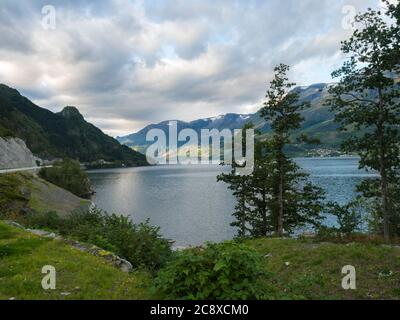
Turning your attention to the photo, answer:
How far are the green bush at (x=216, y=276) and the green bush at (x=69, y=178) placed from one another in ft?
381

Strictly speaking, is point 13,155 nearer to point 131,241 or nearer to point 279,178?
point 279,178

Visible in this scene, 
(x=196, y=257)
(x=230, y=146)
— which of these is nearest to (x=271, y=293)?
(x=196, y=257)

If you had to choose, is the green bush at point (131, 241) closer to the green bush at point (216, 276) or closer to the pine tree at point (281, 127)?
the green bush at point (216, 276)

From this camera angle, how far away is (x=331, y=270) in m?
15.5

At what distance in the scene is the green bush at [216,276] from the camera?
9.25 m

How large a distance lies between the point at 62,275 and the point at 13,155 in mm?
116443

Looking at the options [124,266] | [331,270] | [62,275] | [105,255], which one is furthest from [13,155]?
[331,270]

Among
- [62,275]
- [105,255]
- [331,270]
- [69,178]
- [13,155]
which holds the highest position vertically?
[13,155]

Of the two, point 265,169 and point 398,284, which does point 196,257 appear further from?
point 265,169

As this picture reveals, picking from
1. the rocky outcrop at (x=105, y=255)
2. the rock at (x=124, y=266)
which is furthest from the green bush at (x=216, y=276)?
the rocky outcrop at (x=105, y=255)

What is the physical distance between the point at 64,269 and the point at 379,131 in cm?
2190

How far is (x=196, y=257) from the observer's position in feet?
32.9

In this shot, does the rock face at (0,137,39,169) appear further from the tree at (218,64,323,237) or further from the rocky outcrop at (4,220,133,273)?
the rocky outcrop at (4,220,133,273)
